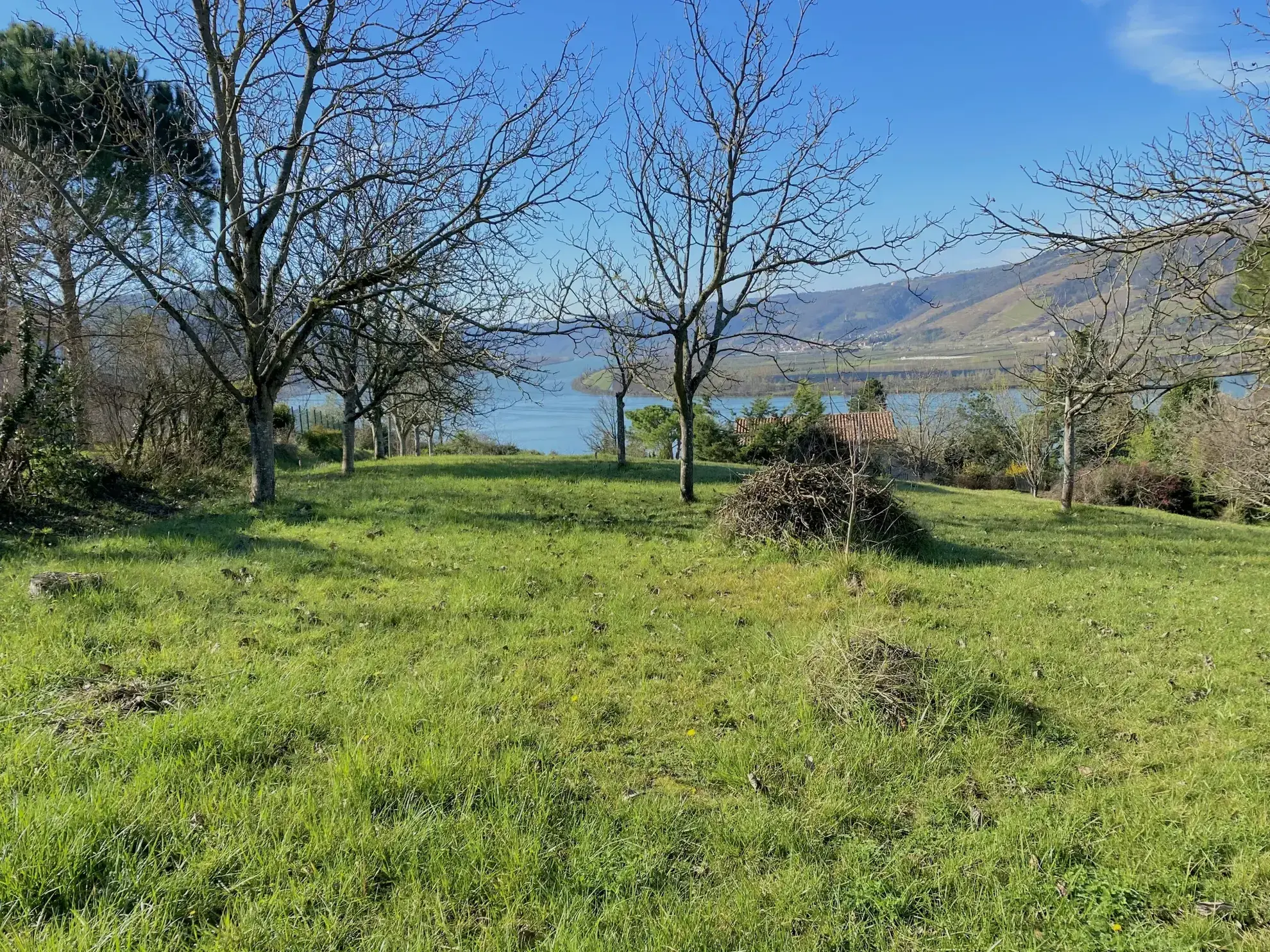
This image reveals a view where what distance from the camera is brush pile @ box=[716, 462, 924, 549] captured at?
27.6 feet

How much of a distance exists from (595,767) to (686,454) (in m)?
9.36

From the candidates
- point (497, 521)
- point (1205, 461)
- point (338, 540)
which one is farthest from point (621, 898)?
point (1205, 461)

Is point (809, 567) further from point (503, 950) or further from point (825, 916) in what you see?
point (503, 950)

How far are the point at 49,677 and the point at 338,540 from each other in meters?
4.27

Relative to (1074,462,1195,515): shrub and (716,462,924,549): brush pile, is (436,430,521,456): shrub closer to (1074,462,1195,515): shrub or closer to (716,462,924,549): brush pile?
(1074,462,1195,515): shrub

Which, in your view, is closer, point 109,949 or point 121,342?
point 109,949

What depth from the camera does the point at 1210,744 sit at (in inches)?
151

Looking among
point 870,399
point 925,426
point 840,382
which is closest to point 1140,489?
point 925,426

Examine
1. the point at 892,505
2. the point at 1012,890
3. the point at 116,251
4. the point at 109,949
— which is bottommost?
the point at 1012,890

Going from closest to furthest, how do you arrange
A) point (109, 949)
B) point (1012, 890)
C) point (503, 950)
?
point (109, 949) → point (503, 950) → point (1012, 890)

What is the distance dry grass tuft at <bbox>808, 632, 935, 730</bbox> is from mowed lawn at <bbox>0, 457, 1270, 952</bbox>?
0.39 ft

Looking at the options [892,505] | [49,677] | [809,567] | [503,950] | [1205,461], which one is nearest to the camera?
[503,950]

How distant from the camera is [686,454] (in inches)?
488

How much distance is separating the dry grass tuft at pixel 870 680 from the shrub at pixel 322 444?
2546 centimetres
